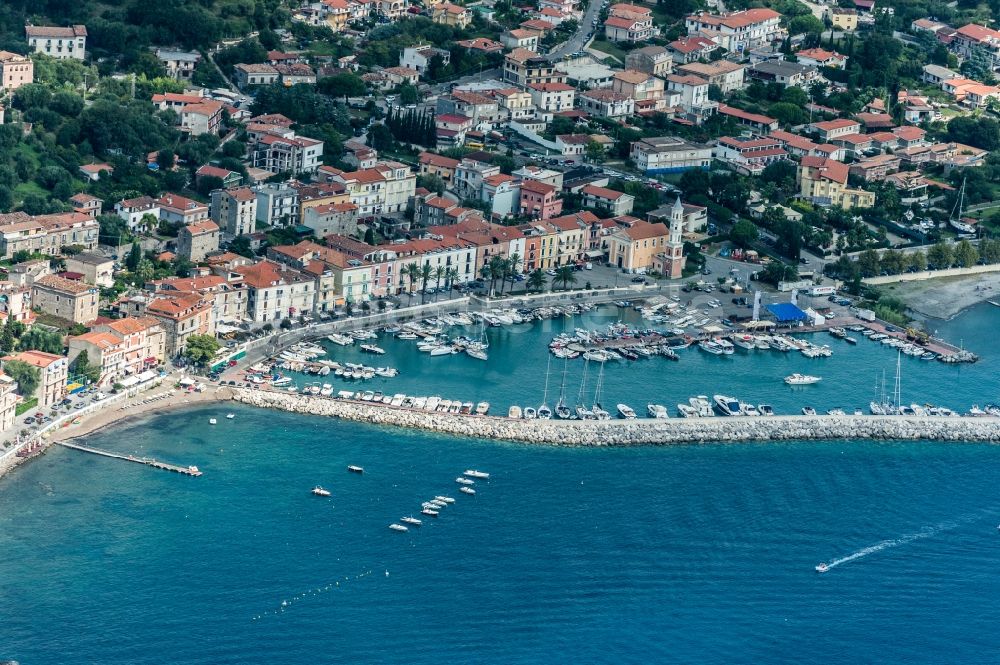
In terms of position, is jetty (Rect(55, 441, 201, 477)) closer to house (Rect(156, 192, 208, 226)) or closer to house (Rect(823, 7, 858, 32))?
house (Rect(156, 192, 208, 226))

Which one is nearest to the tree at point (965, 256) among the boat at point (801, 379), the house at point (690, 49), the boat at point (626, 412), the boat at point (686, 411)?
the boat at point (801, 379)

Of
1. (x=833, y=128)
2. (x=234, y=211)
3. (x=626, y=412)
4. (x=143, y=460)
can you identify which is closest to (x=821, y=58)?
(x=833, y=128)

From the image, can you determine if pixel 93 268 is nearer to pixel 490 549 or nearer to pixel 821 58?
pixel 490 549

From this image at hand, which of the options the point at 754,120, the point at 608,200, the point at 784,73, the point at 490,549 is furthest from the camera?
the point at 784,73

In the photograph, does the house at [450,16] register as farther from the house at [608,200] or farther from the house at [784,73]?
the house at [608,200]

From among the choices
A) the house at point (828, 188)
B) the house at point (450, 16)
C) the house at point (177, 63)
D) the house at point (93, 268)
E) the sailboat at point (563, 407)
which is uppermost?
the house at point (450, 16)

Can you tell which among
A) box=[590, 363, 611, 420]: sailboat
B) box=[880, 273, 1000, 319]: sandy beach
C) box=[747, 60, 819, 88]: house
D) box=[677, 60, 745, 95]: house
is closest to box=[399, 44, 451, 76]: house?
box=[677, 60, 745, 95]: house
